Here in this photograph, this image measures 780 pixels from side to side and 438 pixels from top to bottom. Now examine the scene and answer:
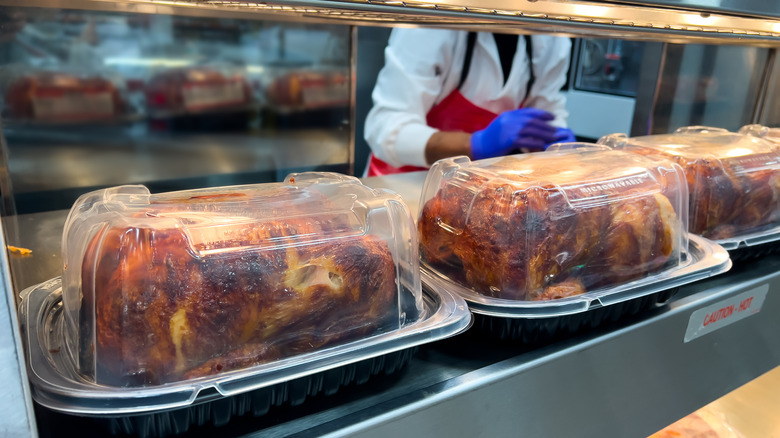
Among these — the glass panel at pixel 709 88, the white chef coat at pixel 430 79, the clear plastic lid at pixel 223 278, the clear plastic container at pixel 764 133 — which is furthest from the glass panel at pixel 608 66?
the clear plastic lid at pixel 223 278

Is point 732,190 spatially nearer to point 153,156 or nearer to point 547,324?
point 547,324

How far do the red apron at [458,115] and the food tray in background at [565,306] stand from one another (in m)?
1.35

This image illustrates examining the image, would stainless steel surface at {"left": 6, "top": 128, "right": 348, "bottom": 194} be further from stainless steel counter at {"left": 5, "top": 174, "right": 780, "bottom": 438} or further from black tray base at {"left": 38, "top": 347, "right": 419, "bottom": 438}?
black tray base at {"left": 38, "top": 347, "right": 419, "bottom": 438}

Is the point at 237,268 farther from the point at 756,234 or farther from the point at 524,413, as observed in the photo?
the point at 756,234

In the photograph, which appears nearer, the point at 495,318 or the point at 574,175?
the point at 495,318

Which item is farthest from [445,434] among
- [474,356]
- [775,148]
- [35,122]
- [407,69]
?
[35,122]

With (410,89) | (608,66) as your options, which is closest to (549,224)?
(410,89)

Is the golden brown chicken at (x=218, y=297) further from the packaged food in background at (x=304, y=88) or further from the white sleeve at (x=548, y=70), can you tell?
the packaged food in background at (x=304, y=88)

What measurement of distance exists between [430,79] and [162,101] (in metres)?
2.19

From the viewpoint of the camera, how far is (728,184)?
113 centimetres

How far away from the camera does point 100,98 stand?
325 cm

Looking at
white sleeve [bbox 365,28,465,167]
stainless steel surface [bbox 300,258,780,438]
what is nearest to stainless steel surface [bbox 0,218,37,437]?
stainless steel surface [bbox 300,258,780,438]

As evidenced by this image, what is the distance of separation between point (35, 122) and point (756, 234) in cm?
339

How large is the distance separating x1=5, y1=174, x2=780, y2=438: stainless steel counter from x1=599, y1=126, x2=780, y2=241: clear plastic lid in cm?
10
